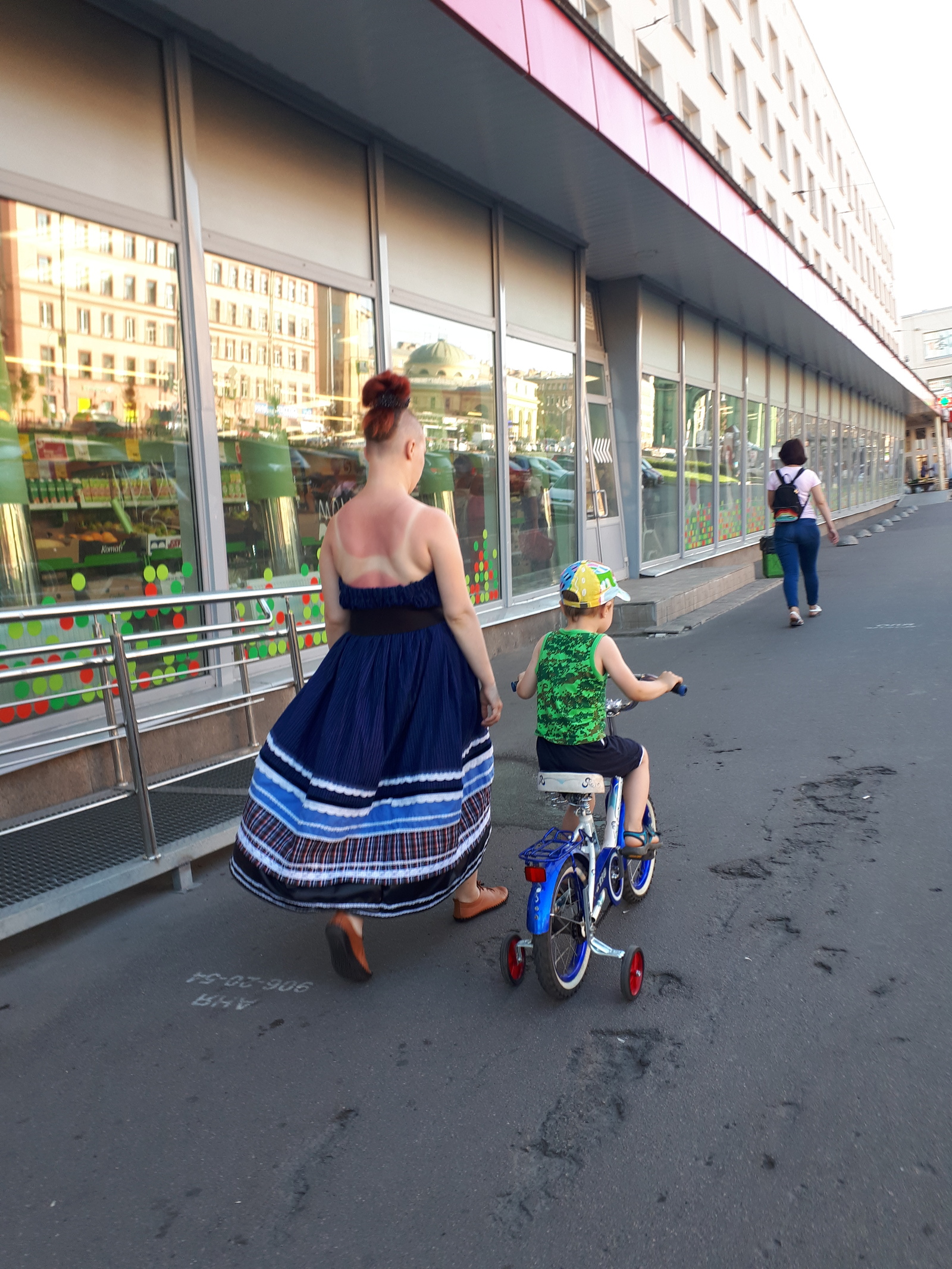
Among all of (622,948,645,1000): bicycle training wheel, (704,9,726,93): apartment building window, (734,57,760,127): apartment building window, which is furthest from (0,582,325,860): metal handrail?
(734,57,760,127): apartment building window

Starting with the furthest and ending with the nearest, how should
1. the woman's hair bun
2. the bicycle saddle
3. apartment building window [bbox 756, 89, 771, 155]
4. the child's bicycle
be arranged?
apartment building window [bbox 756, 89, 771, 155]
the woman's hair bun
the bicycle saddle
the child's bicycle

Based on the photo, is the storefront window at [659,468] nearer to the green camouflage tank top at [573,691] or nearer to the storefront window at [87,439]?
the storefront window at [87,439]

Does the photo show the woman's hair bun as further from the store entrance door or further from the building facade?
the store entrance door

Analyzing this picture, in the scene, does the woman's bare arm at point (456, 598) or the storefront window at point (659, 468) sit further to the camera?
the storefront window at point (659, 468)

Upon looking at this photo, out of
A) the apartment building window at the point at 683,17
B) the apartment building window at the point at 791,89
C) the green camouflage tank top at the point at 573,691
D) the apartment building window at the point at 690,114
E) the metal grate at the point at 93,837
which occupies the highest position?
the apartment building window at the point at 791,89

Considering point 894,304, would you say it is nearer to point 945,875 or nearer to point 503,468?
point 503,468

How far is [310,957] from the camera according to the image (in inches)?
146

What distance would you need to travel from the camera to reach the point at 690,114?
19.2 metres

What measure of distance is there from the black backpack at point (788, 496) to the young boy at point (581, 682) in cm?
742

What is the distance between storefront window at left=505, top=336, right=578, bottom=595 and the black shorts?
7.72m

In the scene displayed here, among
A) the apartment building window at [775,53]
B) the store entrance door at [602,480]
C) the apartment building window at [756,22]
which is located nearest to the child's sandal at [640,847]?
the store entrance door at [602,480]

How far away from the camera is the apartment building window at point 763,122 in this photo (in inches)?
952

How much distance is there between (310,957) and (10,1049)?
39.3 inches

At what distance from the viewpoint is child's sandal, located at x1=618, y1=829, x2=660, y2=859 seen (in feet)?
11.8
